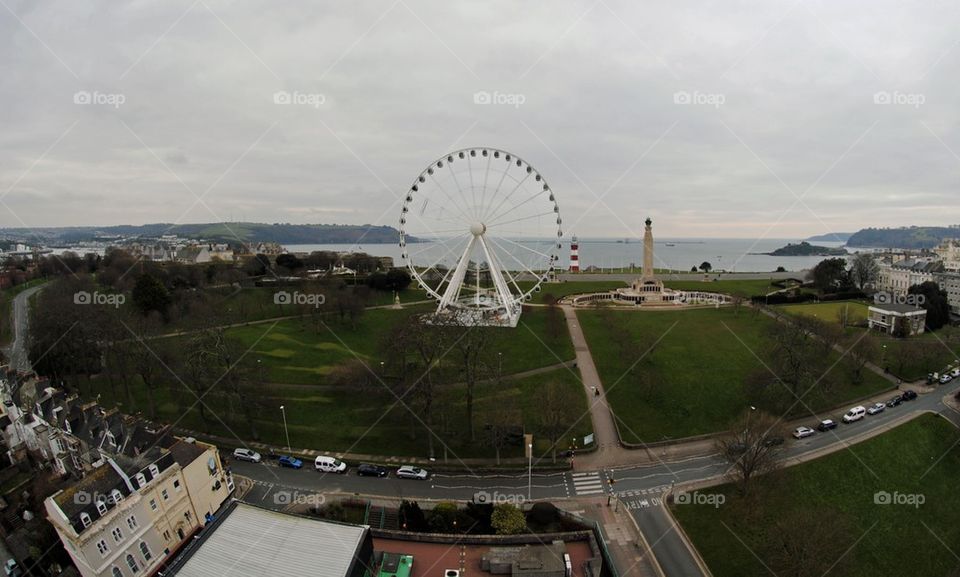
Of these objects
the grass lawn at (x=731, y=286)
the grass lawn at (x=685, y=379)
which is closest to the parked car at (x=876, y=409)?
the grass lawn at (x=685, y=379)

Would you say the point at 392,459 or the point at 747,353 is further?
the point at 747,353

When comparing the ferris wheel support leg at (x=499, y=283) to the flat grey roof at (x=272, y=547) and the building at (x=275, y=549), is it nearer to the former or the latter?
the building at (x=275, y=549)

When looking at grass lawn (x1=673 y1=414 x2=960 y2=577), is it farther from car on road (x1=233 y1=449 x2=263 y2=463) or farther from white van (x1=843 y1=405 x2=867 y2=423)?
car on road (x1=233 y1=449 x2=263 y2=463)

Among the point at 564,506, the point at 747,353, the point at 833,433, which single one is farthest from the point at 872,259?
the point at 564,506

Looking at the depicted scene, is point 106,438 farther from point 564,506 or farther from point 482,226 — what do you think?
point 482,226

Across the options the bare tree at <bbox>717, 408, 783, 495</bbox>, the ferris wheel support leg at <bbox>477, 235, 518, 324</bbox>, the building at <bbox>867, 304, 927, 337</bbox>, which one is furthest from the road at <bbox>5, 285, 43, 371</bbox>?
the building at <bbox>867, 304, 927, 337</bbox>

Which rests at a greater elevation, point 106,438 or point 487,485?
point 106,438

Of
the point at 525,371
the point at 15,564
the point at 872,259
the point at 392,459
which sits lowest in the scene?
the point at 15,564
